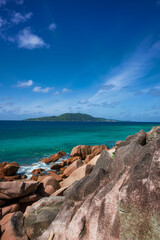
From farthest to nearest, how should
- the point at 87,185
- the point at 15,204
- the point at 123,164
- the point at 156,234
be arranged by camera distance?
the point at 15,204 < the point at 87,185 < the point at 123,164 < the point at 156,234

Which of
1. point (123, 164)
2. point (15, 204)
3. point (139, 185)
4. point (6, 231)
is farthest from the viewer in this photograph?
point (15, 204)

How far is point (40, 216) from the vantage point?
8414mm

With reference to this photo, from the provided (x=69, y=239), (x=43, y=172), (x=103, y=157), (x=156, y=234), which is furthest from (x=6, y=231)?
(x=43, y=172)

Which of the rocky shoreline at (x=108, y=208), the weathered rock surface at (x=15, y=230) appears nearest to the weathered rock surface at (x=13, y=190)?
the rocky shoreline at (x=108, y=208)

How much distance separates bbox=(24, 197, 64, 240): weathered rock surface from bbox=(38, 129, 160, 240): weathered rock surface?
1046 mm

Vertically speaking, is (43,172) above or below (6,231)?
below

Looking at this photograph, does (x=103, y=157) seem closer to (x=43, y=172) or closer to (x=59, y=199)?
(x=59, y=199)

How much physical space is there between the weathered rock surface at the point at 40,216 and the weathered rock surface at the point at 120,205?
41.2 inches

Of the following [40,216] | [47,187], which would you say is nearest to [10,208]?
[47,187]

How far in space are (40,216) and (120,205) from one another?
5.79 meters

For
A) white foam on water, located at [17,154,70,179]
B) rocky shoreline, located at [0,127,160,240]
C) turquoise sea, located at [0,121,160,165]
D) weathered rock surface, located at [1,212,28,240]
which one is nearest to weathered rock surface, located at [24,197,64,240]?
rocky shoreline, located at [0,127,160,240]

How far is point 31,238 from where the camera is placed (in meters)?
7.73

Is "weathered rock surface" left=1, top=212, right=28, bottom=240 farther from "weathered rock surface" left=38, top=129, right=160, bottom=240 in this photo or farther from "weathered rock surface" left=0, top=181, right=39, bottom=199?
"weathered rock surface" left=0, top=181, right=39, bottom=199

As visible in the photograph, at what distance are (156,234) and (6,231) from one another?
7755 mm
